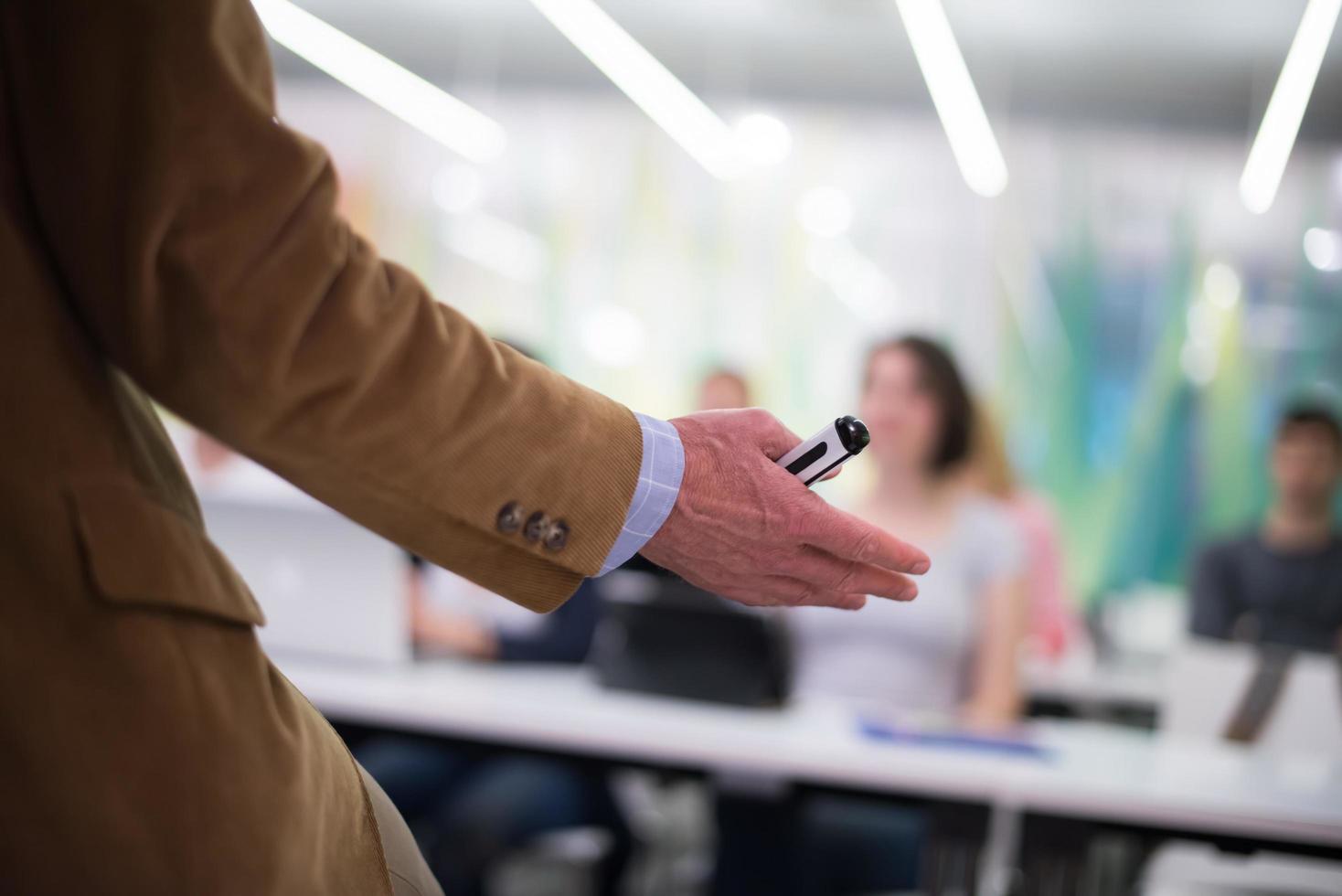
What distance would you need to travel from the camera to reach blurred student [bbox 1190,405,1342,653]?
4.09 m

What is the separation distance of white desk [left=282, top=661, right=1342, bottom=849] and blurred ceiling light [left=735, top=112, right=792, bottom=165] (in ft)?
14.8

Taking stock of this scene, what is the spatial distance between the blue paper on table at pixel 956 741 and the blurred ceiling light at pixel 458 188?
5719 millimetres

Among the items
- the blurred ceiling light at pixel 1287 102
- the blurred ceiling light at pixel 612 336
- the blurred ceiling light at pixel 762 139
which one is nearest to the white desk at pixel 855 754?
the blurred ceiling light at pixel 1287 102

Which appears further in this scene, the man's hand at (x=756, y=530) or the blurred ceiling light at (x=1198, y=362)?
the blurred ceiling light at (x=1198, y=362)

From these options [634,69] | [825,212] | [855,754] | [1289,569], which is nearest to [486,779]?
[855,754]

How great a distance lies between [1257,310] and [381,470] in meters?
6.62

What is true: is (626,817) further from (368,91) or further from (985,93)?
(985,93)

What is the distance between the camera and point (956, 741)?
210 centimetres

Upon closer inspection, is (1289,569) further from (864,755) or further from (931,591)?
(864,755)

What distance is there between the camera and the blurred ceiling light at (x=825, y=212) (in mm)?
6703

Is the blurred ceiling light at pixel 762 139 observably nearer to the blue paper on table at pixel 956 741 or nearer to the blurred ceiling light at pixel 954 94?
the blurred ceiling light at pixel 954 94

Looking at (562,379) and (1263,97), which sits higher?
(1263,97)

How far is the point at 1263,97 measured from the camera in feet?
19.9

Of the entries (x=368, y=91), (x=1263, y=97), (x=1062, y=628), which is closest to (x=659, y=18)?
(x=368, y=91)
